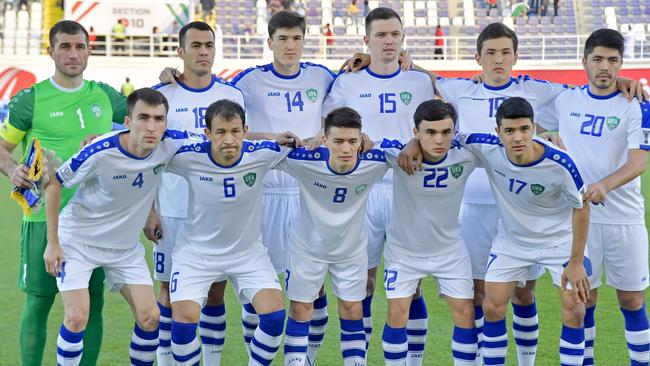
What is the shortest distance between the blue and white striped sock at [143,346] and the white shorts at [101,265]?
0.96 ft

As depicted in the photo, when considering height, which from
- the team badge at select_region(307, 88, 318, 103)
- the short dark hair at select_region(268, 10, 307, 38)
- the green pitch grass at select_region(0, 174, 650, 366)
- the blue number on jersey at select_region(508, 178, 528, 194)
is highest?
the short dark hair at select_region(268, 10, 307, 38)

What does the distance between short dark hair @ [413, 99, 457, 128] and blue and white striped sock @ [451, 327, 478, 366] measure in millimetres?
1253

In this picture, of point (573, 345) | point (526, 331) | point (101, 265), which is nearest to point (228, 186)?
point (101, 265)

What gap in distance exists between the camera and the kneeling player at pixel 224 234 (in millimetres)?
5480

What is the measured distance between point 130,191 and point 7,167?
756 millimetres

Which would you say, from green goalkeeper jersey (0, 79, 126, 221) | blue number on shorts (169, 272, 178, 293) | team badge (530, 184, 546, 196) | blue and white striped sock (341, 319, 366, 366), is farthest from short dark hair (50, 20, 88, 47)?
team badge (530, 184, 546, 196)

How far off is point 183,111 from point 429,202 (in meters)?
1.71

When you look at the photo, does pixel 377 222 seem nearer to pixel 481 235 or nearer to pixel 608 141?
pixel 481 235

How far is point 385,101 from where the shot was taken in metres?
6.30

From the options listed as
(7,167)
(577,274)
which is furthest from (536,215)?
(7,167)

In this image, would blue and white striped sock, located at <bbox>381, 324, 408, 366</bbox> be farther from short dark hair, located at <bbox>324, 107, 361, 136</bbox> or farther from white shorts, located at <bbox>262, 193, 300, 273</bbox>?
short dark hair, located at <bbox>324, 107, 361, 136</bbox>

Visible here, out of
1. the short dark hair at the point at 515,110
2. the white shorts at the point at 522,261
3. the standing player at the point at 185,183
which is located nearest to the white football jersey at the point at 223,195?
the standing player at the point at 185,183

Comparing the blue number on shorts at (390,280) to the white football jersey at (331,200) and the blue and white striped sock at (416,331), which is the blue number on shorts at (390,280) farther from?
the blue and white striped sock at (416,331)

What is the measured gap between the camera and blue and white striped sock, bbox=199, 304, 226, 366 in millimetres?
6070
